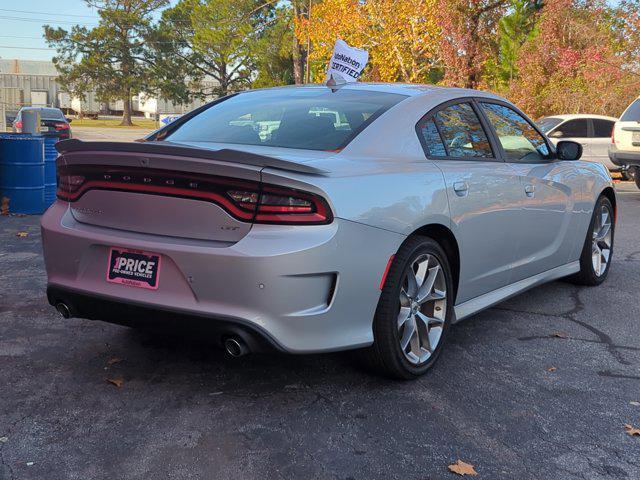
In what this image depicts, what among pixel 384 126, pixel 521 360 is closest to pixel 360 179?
pixel 384 126

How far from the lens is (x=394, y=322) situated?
137 inches

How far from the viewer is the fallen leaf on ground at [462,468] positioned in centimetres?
278

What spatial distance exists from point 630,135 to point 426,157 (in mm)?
9884

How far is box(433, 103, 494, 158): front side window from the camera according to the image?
4.12 meters

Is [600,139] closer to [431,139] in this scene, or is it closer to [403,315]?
[431,139]

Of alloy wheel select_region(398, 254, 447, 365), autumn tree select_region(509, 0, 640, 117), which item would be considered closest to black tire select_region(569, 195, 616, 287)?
alloy wheel select_region(398, 254, 447, 365)

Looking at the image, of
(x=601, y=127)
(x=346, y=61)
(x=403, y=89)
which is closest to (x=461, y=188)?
(x=403, y=89)

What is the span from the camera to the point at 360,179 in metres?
3.26

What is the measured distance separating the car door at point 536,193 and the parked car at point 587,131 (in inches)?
444

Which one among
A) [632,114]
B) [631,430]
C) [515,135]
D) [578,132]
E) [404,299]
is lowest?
[631,430]

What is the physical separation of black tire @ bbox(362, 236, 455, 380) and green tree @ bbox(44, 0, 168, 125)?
64025 mm

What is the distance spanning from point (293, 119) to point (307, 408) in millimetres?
1616

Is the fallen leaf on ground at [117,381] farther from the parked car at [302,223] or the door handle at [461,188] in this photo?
the door handle at [461,188]

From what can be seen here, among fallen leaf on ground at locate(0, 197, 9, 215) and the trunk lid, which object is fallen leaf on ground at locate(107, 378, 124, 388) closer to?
the trunk lid
